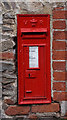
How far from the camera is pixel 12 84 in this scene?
2906 millimetres

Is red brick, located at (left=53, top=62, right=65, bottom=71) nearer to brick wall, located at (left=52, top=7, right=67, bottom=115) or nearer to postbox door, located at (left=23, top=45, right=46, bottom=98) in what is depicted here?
brick wall, located at (left=52, top=7, right=67, bottom=115)

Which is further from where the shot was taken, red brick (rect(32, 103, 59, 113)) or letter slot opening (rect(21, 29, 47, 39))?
red brick (rect(32, 103, 59, 113))

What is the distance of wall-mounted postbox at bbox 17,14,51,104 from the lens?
284 centimetres

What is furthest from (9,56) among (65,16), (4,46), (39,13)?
(65,16)

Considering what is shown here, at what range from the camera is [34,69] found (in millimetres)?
2863

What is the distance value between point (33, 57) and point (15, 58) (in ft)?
0.95

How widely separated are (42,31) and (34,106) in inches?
46.8

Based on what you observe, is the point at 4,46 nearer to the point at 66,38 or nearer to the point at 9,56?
the point at 9,56

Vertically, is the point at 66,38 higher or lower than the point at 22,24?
lower

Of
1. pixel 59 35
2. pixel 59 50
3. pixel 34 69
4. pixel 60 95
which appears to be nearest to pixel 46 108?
pixel 60 95

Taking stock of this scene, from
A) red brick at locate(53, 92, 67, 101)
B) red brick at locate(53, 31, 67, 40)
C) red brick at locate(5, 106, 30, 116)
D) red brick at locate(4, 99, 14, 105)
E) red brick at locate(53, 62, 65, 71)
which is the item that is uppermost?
red brick at locate(53, 31, 67, 40)

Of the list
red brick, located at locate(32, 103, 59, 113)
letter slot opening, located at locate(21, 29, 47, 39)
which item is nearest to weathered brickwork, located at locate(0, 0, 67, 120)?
red brick, located at locate(32, 103, 59, 113)

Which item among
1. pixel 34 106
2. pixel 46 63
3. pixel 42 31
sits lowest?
pixel 34 106

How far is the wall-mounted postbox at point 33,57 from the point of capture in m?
2.84
